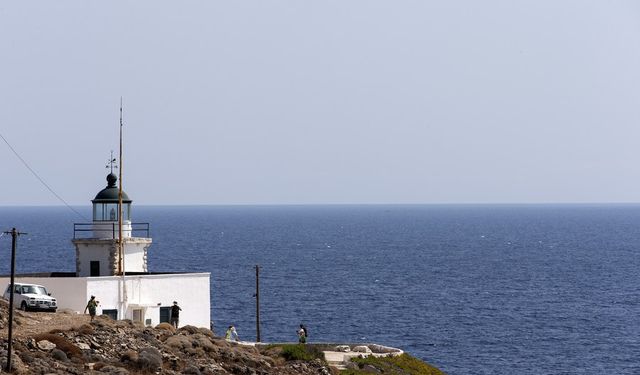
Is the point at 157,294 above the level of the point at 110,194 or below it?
below

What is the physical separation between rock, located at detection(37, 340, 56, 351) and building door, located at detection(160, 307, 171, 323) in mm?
13523

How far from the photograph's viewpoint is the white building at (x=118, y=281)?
50.8 meters

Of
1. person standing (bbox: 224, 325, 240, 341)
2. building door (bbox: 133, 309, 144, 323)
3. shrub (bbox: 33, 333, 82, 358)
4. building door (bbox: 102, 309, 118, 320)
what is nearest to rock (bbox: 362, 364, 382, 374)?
person standing (bbox: 224, 325, 240, 341)

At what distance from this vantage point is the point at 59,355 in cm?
3900

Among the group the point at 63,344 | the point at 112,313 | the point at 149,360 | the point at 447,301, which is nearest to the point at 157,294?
the point at 112,313

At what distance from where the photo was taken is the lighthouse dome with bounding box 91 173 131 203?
184 feet

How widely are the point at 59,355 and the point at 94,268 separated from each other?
16.6 m

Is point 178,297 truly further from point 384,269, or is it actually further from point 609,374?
point 384,269

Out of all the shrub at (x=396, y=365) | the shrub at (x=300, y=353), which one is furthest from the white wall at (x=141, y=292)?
the shrub at (x=396, y=365)

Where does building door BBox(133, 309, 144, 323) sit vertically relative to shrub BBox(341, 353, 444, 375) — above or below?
above

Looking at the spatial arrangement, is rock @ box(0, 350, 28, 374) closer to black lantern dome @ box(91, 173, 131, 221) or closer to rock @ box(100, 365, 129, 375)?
rock @ box(100, 365, 129, 375)

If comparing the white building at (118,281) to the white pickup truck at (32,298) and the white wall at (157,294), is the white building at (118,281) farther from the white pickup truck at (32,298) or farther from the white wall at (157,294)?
the white pickup truck at (32,298)

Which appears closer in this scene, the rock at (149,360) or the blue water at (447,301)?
the rock at (149,360)

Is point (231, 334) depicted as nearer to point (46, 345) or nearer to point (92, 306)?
point (92, 306)
